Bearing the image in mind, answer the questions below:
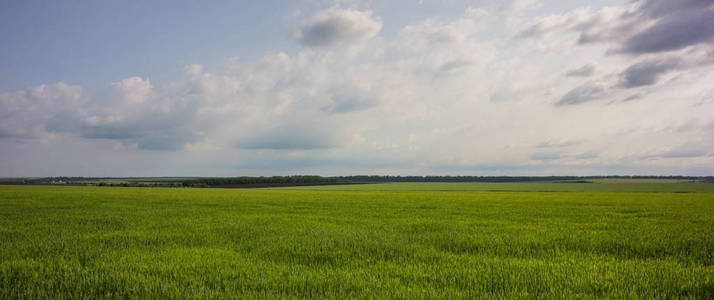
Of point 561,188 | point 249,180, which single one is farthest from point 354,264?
point 249,180

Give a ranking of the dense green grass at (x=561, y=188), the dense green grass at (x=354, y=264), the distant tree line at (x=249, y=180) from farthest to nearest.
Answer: the distant tree line at (x=249, y=180)
the dense green grass at (x=561, y=188)
the dense green grass at (x=354, y=264)

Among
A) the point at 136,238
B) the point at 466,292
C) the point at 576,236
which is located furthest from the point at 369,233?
the point at 136,238

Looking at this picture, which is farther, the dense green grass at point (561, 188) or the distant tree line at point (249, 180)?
the distant tree line at point (249, 180)

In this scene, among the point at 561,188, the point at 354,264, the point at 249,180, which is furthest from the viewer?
the point at 249,180

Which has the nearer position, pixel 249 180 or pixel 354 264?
pixel 354 264

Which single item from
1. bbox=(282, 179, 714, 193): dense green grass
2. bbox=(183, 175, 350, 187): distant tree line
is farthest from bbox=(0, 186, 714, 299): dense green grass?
bbox=(183, 175, 350, 187): distant tree line

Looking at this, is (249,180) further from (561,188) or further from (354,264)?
(354,264)

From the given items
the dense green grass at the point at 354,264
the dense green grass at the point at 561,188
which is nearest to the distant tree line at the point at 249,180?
the dense green grass at the point at 561,188

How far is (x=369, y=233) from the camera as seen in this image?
33.1ft

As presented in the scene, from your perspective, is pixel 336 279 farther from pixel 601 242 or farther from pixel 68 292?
pixel 601 242

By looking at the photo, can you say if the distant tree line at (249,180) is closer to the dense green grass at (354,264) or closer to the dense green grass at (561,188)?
the dense green grass at (561,188)

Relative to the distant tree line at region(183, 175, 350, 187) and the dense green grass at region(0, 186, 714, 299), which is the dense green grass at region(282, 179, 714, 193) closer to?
the distant tree line at region(183, 175, 350, 187)

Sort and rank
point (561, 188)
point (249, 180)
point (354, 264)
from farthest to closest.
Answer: point (249, 180) < point (561, 188) < point (354, 264)

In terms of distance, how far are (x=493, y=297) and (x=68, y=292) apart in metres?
6.47
